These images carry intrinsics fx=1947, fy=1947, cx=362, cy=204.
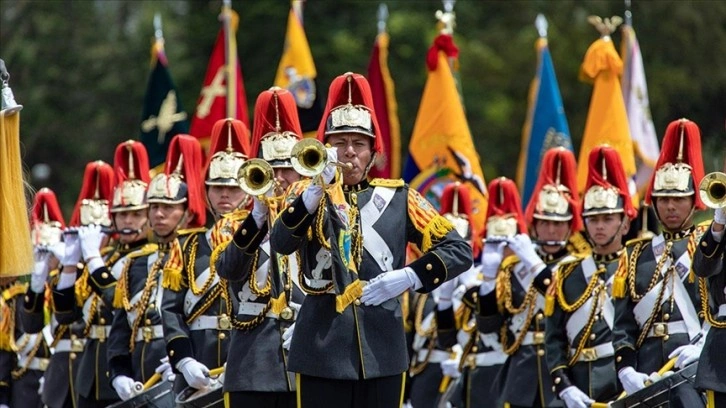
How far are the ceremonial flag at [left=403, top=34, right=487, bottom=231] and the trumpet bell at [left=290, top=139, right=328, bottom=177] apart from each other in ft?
28.8

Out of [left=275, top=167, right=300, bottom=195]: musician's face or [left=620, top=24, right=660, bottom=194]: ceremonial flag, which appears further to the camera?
[left=620, top=24, right=660, bottom=194]: ceremonial flag

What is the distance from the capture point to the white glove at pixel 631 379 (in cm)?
1166

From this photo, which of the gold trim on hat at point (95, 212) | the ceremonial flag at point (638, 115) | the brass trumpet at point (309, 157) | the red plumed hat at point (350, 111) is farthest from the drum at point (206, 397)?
the ceremonial flag at point (638, 115)

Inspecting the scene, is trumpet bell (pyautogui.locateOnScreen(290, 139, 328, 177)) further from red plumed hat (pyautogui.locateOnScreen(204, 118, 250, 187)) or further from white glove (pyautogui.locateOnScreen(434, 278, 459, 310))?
white glove (pyautogui.locateOnScreen(434, 278, 459, 310))

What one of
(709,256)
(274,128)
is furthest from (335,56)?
(709,256)

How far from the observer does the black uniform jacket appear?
9.54 m

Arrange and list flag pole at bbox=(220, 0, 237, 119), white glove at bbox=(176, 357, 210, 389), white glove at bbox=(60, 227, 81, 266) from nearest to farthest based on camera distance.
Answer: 1. white glove at bbox=(176, 357, 210, 389)
2. white glove at bbox=(60, 227, 81, 266)
3. flag pole at bbox=(220, 0, 237, 119)

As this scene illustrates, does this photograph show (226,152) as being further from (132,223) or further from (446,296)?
(446,296)

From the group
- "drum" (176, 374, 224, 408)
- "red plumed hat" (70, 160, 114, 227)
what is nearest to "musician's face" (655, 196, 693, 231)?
"drum" (176, 374, 224, 408)

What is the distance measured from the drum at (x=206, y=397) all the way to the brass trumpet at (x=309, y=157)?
2.19 m

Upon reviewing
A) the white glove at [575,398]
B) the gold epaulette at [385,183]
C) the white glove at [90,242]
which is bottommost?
the white glove at [575,398]

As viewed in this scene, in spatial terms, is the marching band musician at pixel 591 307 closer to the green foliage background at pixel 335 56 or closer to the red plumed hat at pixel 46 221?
the red plumed hat at pixel 46 221

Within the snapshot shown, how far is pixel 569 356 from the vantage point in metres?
13.0

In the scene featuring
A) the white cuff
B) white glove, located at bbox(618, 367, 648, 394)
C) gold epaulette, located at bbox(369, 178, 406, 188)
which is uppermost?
gold epaulette, located at bbox(369, 178, 406, 188)
